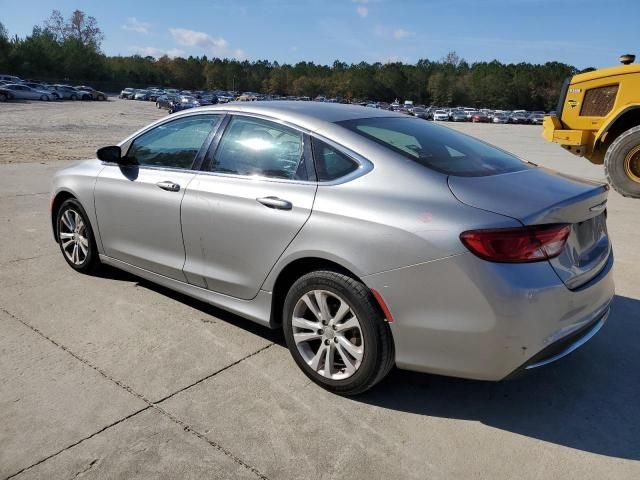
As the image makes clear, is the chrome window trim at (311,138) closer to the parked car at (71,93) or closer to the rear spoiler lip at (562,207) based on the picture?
the rear spoiler lip at (562,207)

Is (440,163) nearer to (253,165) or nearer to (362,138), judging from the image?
(362,138)

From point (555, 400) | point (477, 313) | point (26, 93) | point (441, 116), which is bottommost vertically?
point (26, 93)

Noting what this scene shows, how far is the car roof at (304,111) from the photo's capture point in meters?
3.34

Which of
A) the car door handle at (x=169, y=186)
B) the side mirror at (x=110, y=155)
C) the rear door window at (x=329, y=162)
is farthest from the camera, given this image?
the side mirror at (x=110, y=155)

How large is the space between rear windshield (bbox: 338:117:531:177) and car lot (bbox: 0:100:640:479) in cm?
130

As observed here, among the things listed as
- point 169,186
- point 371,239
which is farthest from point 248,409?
point 169,186

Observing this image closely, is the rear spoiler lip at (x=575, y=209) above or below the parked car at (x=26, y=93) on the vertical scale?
above

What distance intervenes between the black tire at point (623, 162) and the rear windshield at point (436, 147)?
663 centimetres

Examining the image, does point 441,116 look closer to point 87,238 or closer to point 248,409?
point 87,238

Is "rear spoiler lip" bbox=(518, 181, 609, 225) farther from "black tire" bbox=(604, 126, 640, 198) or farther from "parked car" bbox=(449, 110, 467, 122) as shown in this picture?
"parked car" bbox=(449, 110, 467, 122)

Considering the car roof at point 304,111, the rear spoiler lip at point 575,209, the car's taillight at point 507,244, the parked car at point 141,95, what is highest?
the car roof at point 304,111

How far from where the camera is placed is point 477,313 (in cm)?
253

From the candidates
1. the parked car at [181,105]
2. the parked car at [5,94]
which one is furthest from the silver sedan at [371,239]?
the parked car at [5,94]

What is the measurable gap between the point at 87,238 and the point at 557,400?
12.6 feet
